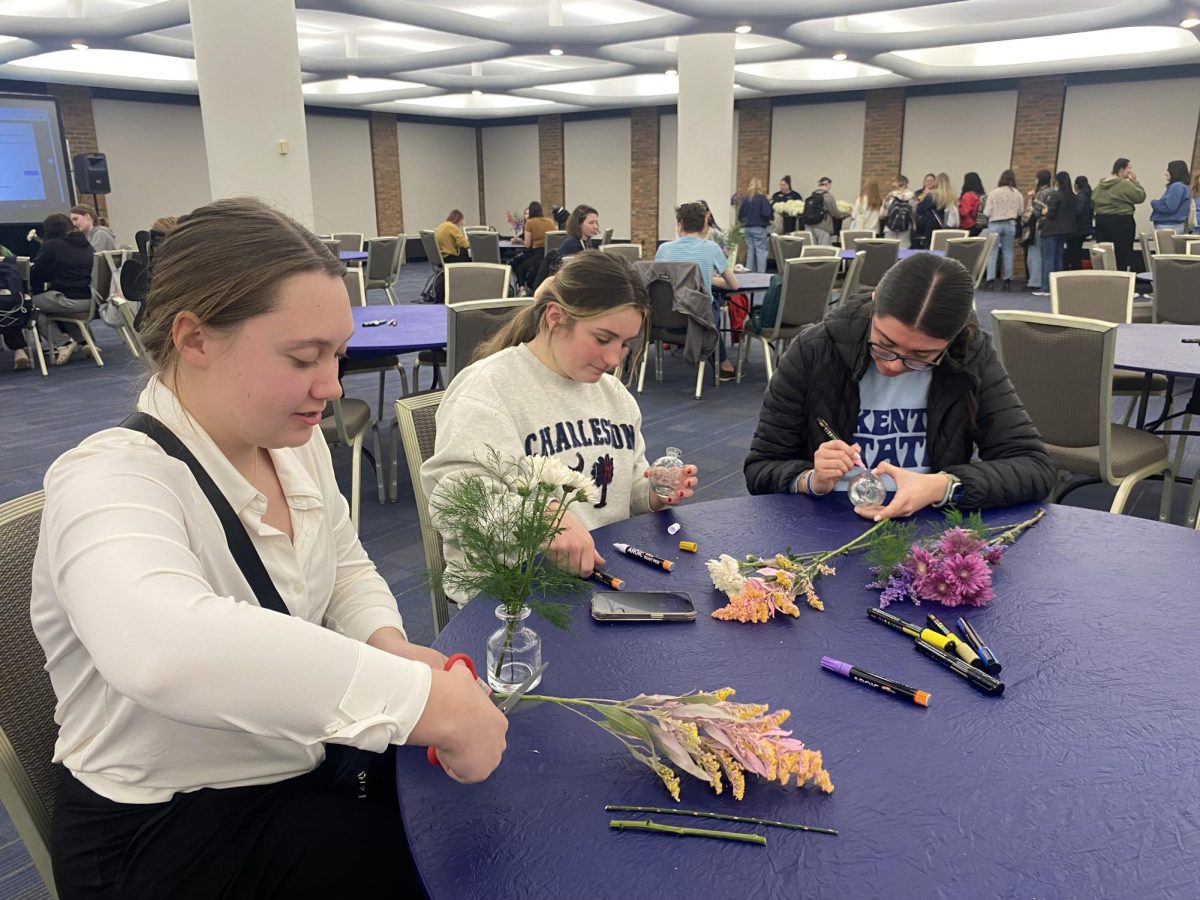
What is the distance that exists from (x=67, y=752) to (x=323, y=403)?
1.64 ft

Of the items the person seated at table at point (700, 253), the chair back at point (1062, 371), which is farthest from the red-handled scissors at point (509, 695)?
the person seated at table at point (700, 253)

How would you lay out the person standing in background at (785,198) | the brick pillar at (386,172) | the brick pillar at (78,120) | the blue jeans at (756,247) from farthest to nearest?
the brick pillar at (386,172) < the person standing in background at (785,198) < the brick pillar at (78,120) < the blue jeans at (756,247)

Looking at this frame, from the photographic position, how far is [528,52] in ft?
33.9

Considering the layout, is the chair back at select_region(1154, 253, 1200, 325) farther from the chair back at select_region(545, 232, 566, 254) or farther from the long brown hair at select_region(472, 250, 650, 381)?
the chair back at select_region(545, 232, 566, 254)

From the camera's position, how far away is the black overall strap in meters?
0.99

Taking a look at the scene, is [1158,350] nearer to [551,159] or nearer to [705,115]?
[705,115]

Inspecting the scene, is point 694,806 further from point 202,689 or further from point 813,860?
point 202,689

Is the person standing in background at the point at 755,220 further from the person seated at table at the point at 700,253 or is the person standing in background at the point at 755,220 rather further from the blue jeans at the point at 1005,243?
the person seated at table at the point at 700,253

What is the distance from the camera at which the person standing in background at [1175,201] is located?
10364 mm

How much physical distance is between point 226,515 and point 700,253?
5443mm

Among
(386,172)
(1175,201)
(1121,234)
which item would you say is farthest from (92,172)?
(1175,201)

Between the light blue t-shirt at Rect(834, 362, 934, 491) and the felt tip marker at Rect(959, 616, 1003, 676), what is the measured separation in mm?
865

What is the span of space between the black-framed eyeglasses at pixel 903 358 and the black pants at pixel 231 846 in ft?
4.68

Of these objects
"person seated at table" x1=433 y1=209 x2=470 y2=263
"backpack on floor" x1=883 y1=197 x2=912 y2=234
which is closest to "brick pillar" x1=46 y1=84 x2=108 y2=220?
"person seated at table" x1=433 y1=209 x2=470 y2=263
